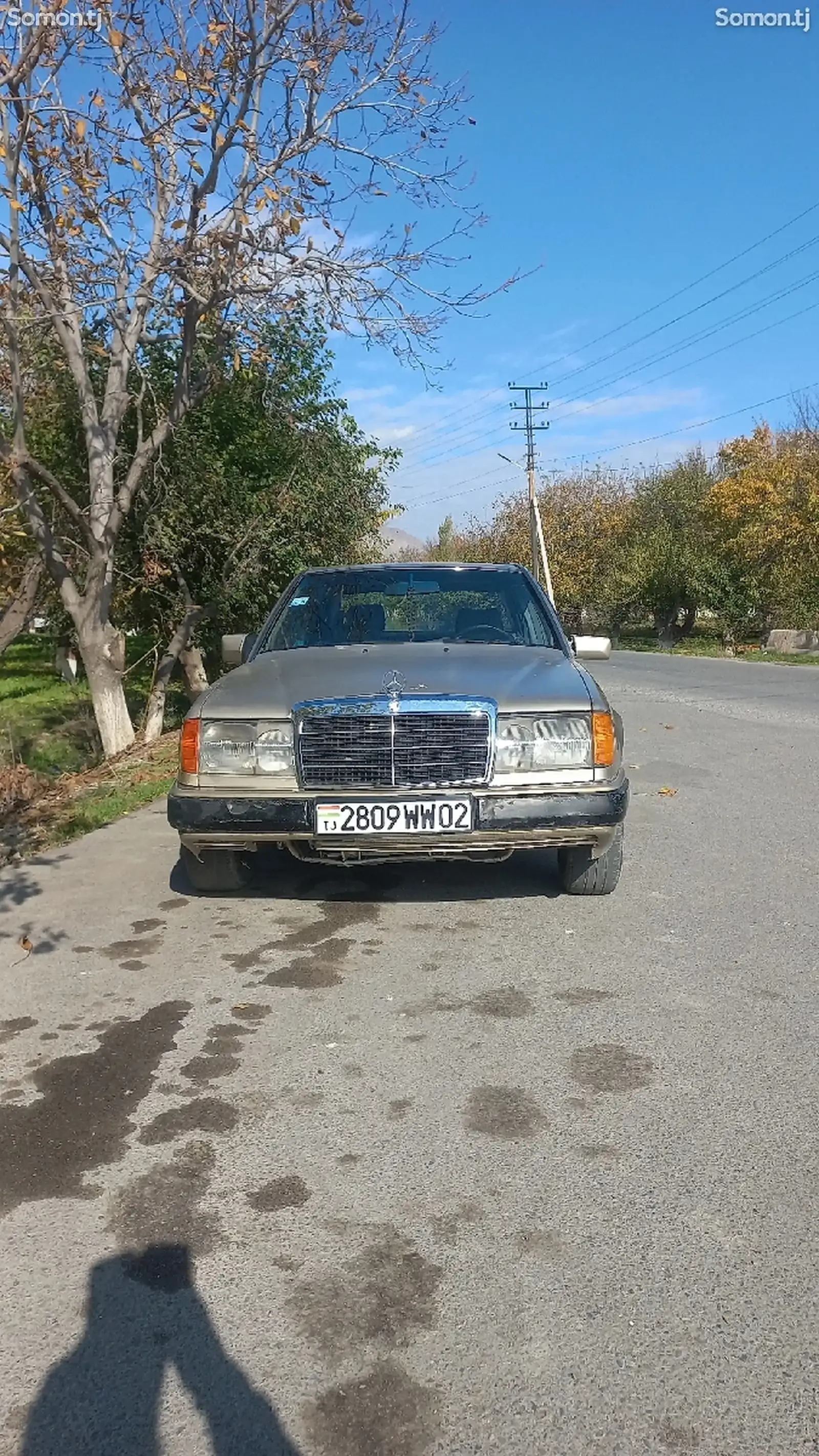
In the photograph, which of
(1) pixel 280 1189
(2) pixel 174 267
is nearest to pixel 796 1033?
(1) pixel 280 1189

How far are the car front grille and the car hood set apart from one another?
115 millimetres

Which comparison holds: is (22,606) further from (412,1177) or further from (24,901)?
(412,1177)

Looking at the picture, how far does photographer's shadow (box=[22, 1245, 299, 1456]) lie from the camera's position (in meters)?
1.96

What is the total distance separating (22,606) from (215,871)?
9.61 m

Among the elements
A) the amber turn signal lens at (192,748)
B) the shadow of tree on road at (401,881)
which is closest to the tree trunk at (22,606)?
the shadow of tree on road at (401,881)

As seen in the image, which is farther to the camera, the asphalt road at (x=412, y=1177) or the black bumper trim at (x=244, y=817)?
the black bumper trim at (x=244, y=817)

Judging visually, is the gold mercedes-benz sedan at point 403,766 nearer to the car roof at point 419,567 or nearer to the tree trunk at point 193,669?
the car roof at point 419,567

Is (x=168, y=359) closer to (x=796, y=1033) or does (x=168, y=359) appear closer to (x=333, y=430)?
(x=333, y=430)

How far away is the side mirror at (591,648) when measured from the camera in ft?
20.0

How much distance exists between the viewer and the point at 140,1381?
2117 millimetres

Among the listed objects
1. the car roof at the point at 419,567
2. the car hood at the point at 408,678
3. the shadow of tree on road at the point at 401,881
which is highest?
the car roof at the point at 419,567

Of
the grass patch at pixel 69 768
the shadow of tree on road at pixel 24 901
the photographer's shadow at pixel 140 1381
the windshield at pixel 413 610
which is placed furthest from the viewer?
the grass patch at pixel 69 768

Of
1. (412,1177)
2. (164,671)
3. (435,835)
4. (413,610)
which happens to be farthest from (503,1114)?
(164,671)

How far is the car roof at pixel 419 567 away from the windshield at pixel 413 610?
16 mm
